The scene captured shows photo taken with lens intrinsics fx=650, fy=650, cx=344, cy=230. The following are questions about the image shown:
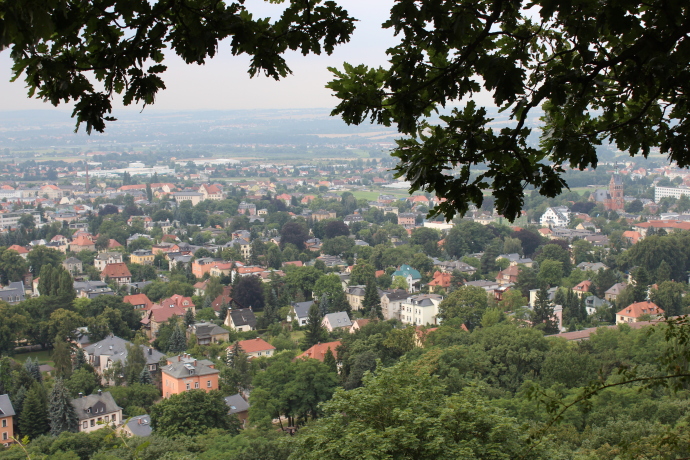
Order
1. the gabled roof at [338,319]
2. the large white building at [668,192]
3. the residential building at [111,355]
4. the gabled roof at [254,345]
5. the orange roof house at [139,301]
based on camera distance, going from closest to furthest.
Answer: the residential building at [111,355] → the gabled roof at [254,345] → the gabled roof at [338,319] → the orange roof house at [139,301] → the large white building at [668,192]

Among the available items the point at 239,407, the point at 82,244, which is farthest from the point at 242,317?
the point at 82,244

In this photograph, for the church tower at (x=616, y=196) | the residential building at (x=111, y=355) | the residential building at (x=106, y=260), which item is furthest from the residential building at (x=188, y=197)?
the residential building at (x=111, y=355)

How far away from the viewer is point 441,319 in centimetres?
2206

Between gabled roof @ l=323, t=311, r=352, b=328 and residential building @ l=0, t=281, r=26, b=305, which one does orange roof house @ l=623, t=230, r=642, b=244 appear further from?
residential building @ l=0, t=281, r=26, b=305

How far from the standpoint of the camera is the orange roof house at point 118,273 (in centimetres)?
3128

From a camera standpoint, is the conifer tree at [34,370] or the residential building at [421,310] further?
the residential building at [421,310]

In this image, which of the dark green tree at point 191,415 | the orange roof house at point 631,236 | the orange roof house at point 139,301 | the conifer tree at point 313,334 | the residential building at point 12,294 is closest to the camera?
the dark green tree at point 191,415

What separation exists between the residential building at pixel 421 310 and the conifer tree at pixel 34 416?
42.0ft

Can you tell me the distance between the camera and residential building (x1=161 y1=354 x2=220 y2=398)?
15.9 m

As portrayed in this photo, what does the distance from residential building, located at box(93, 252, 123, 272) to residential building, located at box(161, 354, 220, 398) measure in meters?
18.2

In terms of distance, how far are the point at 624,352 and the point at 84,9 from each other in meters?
15.4

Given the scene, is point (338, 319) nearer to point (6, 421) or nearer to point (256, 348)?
point (256, 348)

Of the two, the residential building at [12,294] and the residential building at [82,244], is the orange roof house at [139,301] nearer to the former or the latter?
the residential building at [12,294]

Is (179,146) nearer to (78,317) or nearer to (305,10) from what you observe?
(78,317)
